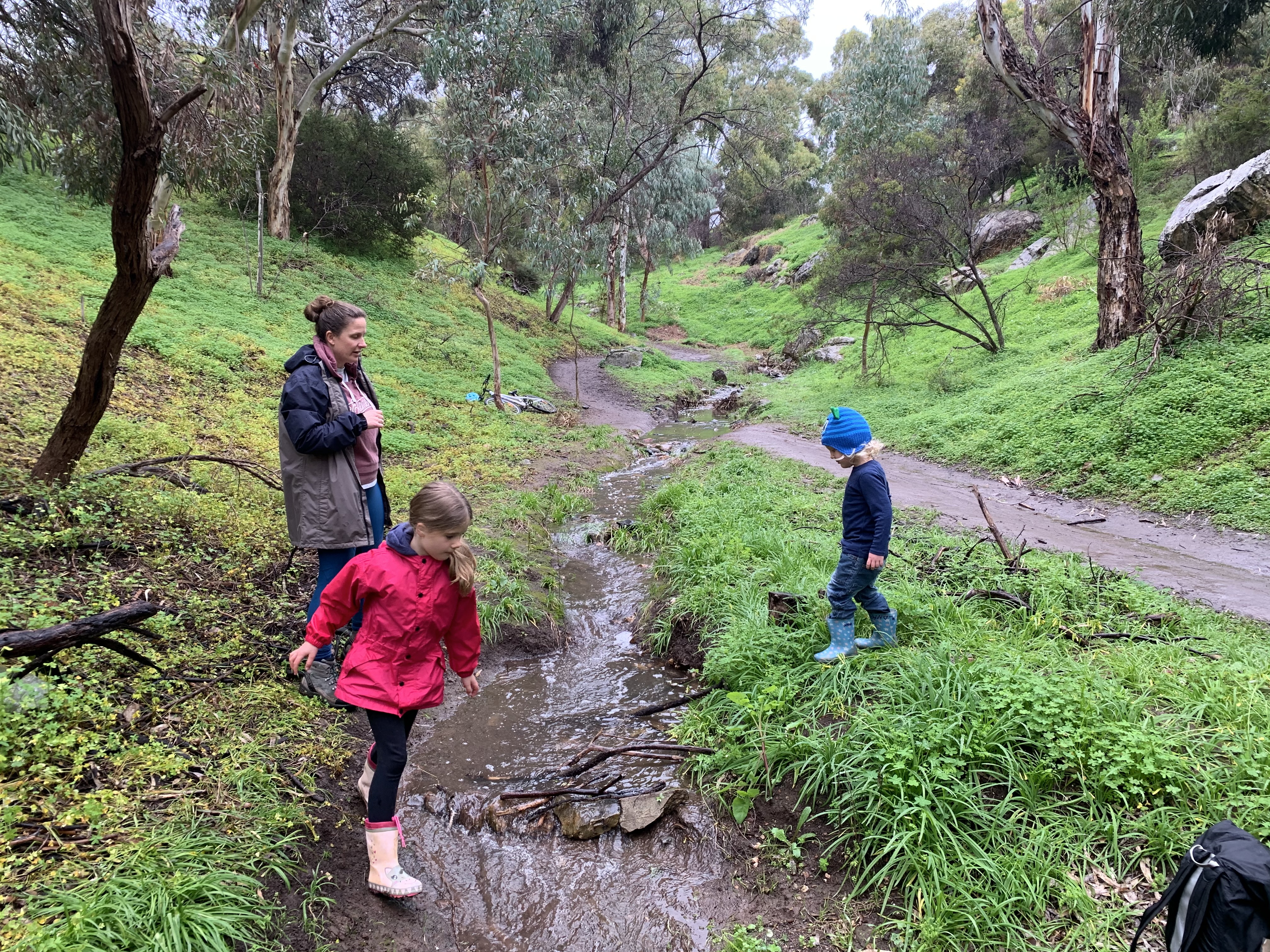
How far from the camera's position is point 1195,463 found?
304 inches

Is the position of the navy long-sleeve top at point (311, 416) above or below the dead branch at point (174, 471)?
above

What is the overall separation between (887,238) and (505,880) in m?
17.6

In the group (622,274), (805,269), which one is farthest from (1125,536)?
(805,269)

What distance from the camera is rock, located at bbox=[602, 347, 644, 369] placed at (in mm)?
22438

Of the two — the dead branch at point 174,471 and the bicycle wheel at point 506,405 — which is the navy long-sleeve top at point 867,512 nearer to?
the dead branch at point 174,471

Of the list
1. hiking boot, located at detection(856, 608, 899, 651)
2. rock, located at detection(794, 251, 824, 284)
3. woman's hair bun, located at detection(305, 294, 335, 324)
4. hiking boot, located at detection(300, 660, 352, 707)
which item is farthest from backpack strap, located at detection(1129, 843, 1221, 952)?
rock, located at detection(794, 251, 824, 284)

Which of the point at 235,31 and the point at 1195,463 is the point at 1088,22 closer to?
the point at 1195,463

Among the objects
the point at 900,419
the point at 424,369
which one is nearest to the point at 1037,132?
the point at 900,419

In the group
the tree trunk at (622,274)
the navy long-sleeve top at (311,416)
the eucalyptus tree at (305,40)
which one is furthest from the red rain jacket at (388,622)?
the tree trunk at (622,274)

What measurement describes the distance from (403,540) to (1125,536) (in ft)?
24.6

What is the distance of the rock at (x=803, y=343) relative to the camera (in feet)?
81.7

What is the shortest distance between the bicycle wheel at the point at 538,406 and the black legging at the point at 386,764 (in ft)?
41.8

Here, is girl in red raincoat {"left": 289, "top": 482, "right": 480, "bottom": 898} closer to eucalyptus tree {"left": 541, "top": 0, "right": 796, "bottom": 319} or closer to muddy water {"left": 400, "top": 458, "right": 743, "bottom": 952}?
muddy water {"left": 400, "top": 458, "right": 743, "bottom": 952}

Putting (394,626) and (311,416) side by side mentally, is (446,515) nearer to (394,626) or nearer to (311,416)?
(394,626)
